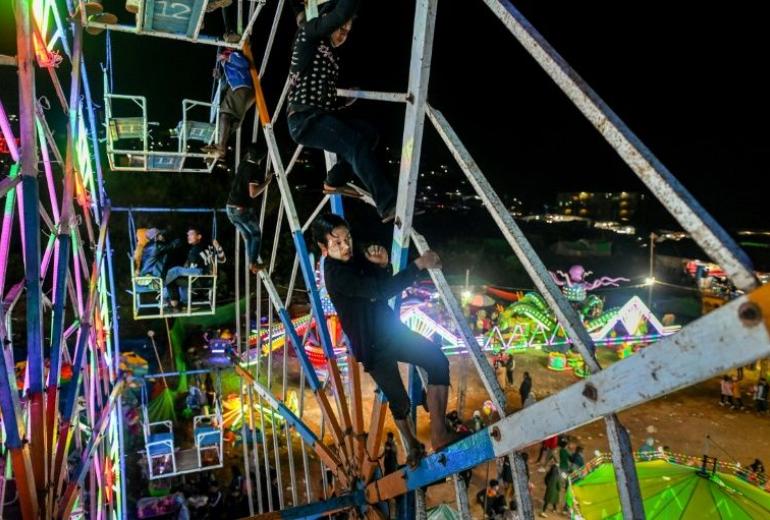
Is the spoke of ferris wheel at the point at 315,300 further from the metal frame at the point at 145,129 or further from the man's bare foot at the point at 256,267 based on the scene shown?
the metal frame at the point at 145,129

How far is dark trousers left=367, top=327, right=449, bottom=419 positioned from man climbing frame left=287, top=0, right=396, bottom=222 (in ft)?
3.23

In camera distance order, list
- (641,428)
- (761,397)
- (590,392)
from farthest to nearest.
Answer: (761,397) → (641,428) → (590,392)

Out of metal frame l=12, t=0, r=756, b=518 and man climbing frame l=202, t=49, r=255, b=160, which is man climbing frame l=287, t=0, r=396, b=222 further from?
man climbing frame l=202, t=49, r=255, b=160

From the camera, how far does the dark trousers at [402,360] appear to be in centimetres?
381

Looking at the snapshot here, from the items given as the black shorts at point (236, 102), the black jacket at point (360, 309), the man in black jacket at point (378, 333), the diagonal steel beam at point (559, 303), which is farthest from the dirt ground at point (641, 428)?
the diagonal steel beam at point (559, 303)

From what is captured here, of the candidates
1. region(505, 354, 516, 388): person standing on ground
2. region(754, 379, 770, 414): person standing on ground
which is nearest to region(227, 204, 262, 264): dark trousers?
region(505, 354, 516, 388): person standing on ground

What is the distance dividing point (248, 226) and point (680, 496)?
7.35 m

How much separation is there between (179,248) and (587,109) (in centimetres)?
990

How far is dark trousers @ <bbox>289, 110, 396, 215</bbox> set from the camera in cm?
376

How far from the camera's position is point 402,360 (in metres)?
3.77

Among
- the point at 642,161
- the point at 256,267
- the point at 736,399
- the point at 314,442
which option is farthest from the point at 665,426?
the point at 642,161

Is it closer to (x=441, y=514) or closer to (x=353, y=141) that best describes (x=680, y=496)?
(x=441, y=514)

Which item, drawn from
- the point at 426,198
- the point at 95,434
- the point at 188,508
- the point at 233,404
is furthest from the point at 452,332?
the point at 426,198

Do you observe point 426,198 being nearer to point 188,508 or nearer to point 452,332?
point 452,332
